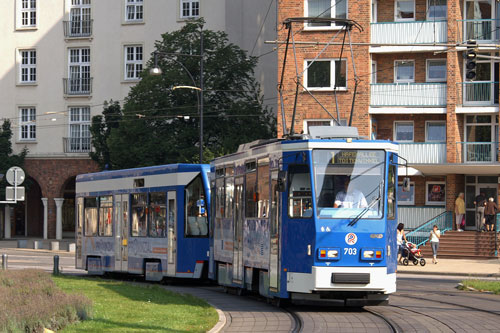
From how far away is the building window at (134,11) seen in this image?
62812 mm

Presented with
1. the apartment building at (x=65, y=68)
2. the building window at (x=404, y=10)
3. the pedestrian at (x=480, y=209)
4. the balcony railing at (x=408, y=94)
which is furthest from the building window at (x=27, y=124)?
the pedestrian at (x=480, y=209)

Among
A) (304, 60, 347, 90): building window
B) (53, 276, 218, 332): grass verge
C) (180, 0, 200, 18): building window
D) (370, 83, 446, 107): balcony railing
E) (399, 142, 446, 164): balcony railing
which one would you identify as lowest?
(53, 276, 218, 332): grass verge

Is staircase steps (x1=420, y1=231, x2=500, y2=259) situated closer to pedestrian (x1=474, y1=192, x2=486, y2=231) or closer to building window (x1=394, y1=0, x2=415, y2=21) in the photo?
pedestrian (x1=474, y1=192, x2=486, y2=231)

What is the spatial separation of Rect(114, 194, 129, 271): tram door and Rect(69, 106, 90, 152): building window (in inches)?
1383

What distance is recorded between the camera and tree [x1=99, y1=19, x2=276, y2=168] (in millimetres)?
52969

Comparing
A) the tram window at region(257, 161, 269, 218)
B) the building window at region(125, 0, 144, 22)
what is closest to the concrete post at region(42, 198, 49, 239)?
the building window at region(125, 0, 144, 22)

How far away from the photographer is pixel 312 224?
17953mm

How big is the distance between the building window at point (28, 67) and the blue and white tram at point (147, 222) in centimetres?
3508

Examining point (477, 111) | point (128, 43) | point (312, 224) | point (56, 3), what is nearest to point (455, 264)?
point (477, 111)

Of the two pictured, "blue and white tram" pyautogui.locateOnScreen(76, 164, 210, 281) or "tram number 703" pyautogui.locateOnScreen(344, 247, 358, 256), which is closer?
"tram number 703" pyautogui.locateOnScreen(344, 247, 358, 256)

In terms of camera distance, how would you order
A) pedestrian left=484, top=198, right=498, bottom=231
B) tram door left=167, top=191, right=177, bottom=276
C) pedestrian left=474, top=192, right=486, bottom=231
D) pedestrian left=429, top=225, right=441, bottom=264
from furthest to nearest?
pedestrian left=474, top=192, right=486, bottom=231 < pedestrian left=484, top=198, right=498, bottom=231 < pedestrian left=429, top=225, right=441, bottom=264 < tram door left=167, top=191, right=177, bottom=276

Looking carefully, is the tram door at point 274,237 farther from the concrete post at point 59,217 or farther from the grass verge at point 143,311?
the concrete post at point 59,217

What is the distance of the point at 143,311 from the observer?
17.4 m

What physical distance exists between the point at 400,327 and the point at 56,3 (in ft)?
174
